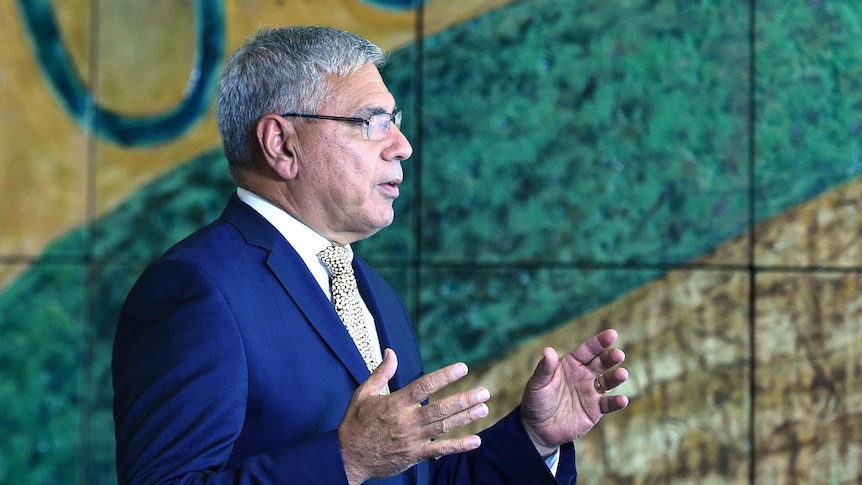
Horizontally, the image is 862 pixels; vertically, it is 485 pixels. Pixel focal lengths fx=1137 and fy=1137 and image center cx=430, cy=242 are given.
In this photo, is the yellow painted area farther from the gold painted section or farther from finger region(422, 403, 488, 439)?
finger region(422, 403, 488, 439)

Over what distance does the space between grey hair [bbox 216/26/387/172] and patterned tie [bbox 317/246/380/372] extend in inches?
9.2

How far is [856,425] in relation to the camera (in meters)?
3.45

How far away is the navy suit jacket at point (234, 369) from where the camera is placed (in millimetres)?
1674

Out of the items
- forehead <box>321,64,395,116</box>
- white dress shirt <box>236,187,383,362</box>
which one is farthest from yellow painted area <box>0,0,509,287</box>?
white dress shirt <box>236,187,383,362</box>

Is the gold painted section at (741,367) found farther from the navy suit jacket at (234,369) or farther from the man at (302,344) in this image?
the navy suit jacket at (234,369)

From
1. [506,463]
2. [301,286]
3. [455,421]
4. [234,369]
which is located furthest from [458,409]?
[506,463]

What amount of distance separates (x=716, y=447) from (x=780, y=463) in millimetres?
197

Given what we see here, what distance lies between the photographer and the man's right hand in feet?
5.03

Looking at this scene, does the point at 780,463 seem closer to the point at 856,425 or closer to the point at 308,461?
the point at 856,425

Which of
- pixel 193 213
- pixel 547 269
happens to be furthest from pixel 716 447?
pixel 193 213

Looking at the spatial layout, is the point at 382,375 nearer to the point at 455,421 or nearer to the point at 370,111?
the point at 455,421

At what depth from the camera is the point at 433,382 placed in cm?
154

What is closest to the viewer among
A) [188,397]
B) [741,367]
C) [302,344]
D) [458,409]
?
[458,409]

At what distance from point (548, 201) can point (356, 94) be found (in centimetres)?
166
